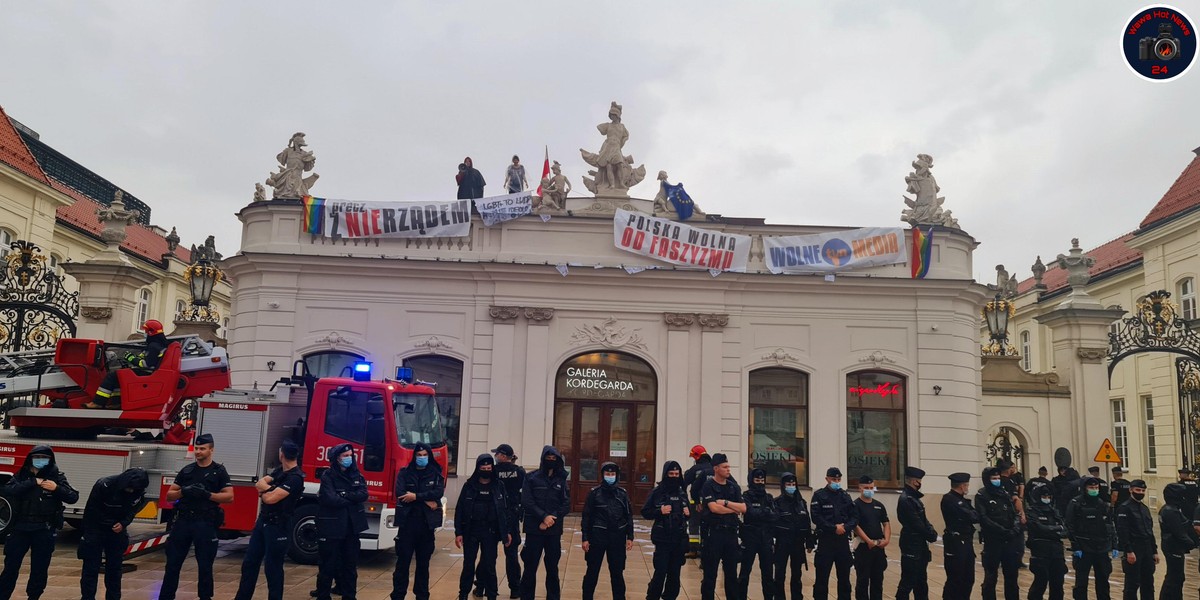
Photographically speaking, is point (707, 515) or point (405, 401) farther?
point (405, 401)

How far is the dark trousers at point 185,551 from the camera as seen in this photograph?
8.67m

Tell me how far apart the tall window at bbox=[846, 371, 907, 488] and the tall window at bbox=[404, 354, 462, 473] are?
880 cm

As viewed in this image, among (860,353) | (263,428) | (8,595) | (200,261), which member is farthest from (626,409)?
(8,595)

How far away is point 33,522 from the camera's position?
28.2 feet

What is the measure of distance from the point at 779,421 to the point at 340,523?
467 inches

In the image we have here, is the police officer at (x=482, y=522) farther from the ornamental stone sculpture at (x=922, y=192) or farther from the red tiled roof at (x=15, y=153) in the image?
the red tiled roof at (x=15, y=153)

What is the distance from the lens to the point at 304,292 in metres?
18.6

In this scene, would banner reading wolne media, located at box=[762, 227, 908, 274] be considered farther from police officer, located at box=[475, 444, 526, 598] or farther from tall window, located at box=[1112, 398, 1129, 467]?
tall window, located at box=[1112, 398, 1129, 467]

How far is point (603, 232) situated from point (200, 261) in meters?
9.79

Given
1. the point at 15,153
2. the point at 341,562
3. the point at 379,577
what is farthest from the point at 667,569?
the point at 15,153

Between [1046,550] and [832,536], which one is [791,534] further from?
[1046,550]

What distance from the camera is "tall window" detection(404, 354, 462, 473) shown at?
18484 millimetres

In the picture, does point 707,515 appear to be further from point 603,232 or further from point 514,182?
point 514,182

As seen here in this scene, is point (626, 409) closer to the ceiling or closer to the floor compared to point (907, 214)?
closer to the floor
